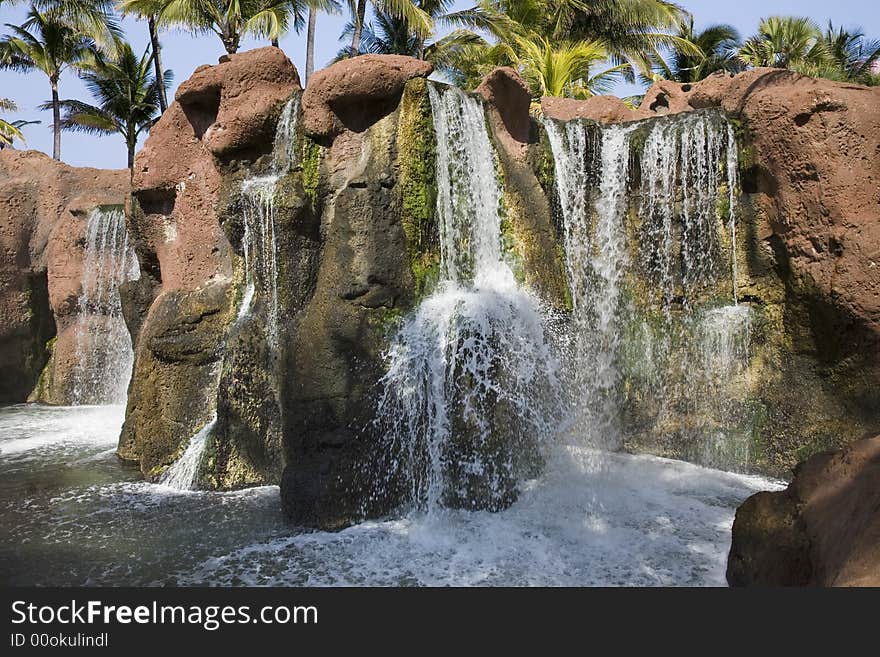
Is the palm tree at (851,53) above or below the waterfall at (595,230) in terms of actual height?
above

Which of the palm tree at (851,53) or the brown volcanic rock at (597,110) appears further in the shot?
the palm tree at (851,53)

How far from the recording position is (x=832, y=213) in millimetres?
7117

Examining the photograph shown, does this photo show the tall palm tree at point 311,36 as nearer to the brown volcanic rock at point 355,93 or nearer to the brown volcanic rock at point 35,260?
the brown volcanic rock at point 35,260

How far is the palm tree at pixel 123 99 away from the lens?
2475 centimetres

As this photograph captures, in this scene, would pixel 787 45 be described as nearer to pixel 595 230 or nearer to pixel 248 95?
pixel 595 230

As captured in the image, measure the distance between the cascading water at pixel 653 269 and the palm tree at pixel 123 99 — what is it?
68.3ft

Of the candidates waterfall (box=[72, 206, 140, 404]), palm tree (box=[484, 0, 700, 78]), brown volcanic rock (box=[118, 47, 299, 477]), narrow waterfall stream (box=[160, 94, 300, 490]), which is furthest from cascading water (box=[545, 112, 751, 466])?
palm tree (box=[484, 0, 700, 78])

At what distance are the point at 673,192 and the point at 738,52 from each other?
18.0 m

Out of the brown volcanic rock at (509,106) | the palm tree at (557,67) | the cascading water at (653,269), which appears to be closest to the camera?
the brown volcanic rock at (509,106)

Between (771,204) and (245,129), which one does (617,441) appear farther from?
(245,129)

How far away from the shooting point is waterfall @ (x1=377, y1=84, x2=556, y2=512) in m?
6.00

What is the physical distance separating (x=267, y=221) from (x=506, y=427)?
3027mm

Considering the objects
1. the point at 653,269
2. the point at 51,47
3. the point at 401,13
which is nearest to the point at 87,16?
the point at 51,47

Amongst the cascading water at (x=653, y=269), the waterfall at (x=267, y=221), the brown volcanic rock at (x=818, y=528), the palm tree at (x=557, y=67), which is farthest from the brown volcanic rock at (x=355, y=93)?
the palm tree at (x=557, y=67)
